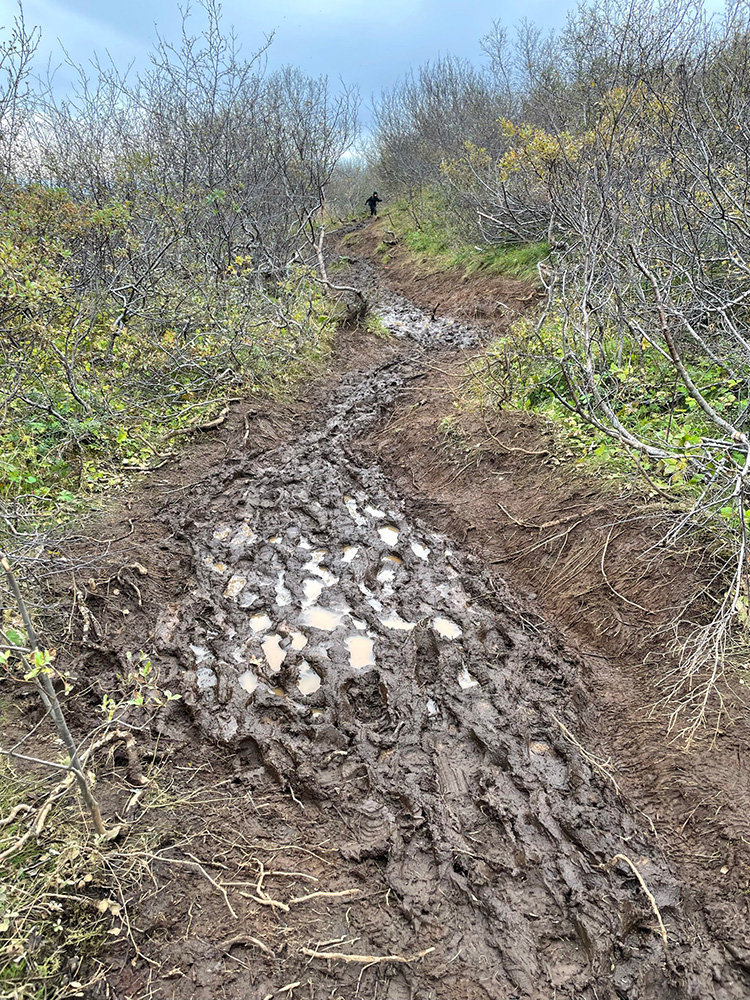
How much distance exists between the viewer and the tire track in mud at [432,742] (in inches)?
82.7

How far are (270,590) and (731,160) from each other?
21.8 ft

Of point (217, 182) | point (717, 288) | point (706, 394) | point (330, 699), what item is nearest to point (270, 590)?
point (330, 699)

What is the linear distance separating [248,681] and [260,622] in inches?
22.6

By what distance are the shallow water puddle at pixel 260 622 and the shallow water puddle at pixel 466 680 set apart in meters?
1.37

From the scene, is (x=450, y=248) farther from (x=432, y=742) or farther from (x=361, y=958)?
(x=361, y=958)

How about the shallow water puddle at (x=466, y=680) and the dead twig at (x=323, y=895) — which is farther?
the shallow water puddle at (x=466, y=680)

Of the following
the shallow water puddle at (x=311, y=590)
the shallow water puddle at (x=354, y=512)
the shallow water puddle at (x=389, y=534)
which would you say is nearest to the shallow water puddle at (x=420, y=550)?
the shallow water puddle at (x=389, y=534)

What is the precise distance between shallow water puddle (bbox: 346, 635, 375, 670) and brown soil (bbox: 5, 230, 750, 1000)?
18 mm

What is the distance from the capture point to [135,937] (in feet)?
6.80

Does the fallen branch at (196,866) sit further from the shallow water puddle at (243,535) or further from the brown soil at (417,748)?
the shallow water puddle at (243,535)

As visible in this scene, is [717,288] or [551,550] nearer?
[551,550]

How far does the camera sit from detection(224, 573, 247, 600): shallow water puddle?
13.7 feet

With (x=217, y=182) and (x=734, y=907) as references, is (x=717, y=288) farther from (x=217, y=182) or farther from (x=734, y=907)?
(x=217, y=182)

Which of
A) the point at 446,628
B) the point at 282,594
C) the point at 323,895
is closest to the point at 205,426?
the point at 282,594
